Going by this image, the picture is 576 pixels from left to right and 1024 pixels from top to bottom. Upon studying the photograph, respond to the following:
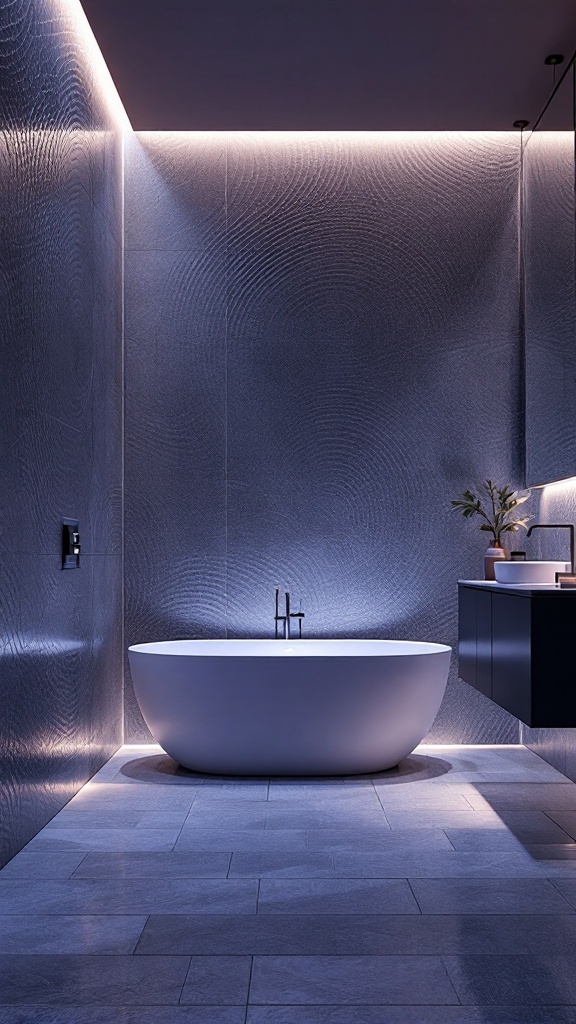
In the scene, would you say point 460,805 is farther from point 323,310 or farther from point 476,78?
point 476,78

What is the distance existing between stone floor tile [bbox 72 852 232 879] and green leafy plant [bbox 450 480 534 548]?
7.67ft

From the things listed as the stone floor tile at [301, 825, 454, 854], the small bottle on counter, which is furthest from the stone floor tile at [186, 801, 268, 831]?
the small bottle on counter

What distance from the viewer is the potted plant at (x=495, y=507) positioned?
479 cm

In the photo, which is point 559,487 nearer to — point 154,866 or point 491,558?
point 491,558

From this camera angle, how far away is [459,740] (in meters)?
4.88

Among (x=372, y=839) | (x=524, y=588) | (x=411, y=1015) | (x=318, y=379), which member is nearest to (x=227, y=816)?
(x=372, y=839)

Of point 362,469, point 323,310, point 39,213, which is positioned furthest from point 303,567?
point 39,213

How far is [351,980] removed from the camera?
7.14 feet

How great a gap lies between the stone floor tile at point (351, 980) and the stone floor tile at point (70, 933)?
0.36 m

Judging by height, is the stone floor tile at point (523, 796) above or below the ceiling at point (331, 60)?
below

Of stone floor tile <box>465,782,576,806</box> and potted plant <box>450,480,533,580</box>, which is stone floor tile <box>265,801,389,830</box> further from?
potted plant <box>450,480,533,580</box>

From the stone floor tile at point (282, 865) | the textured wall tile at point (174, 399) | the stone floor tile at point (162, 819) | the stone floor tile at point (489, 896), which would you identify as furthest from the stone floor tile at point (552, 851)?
the textured wall tile at point (174, 399)

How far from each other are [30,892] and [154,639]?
2209mm

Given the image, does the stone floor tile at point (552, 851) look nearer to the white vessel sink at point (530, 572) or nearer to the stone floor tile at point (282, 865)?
the stone floor tile at point (282, 865)
